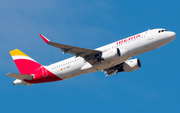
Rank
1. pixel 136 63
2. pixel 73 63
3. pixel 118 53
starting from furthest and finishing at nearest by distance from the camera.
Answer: pixel 136 63
pixel 73 63
pixel 118 53

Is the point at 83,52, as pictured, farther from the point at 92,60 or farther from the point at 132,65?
the point at 132,65

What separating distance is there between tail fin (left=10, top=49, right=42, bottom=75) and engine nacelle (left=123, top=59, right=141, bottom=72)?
49.5 feet

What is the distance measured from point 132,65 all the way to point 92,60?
890cm

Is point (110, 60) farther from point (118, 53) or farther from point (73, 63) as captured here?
point (73, 63)

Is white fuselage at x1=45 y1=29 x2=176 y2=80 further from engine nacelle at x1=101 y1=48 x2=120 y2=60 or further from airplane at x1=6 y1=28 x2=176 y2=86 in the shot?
engine nacelle at x1=101 y1=48 x2=120 y2=60

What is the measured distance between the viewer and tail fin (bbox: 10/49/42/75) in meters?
49.2

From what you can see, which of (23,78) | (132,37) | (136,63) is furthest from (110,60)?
(23,78)

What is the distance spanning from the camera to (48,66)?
48188 mm

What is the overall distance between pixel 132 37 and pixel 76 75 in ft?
36.0

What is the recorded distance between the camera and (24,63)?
50.0 metres

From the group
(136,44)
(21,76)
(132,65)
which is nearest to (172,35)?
(136,44)

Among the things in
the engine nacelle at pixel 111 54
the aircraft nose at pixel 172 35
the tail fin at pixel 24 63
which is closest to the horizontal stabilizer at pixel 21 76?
the tail fin at pixel 24 63

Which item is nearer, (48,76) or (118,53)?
(118,53)

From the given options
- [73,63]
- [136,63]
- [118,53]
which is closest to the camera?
[118,53]
